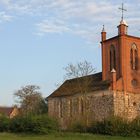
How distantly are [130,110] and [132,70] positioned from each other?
5630 mm

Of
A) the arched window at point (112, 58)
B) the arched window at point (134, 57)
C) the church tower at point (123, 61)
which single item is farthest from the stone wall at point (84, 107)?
the arched window at point (134, 57)

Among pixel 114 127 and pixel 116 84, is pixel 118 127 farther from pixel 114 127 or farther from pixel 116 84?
pixel 116 84

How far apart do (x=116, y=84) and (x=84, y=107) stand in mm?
7042

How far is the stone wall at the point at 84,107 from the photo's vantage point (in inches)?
2272

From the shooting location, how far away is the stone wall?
5772cm

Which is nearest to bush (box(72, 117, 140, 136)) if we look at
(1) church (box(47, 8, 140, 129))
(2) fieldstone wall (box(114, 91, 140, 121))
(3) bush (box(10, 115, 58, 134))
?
(3) bush (box(10, 115, 58, 134))

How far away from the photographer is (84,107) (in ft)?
203

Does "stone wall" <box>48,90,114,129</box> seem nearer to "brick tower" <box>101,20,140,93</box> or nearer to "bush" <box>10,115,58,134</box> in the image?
"brick tower" <box>101,20,140,93</box>

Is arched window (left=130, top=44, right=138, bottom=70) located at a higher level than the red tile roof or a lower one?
higher

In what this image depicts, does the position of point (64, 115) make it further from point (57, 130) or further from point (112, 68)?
point (57, 130)

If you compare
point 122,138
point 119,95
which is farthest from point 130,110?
point 122,138

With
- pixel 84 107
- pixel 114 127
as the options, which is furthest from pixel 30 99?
pixel 114 127

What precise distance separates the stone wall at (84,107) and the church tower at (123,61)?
2.61 meters

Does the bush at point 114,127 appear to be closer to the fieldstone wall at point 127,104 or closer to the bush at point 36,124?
the bush at point 36,124
